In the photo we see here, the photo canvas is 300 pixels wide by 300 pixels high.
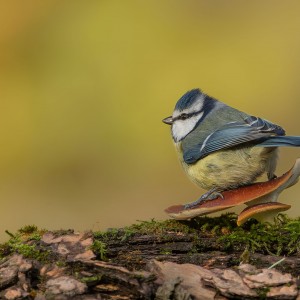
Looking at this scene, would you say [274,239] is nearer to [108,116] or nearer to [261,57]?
[108,116]

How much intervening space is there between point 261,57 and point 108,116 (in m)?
1.41

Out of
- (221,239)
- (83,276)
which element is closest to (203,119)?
(221,239)

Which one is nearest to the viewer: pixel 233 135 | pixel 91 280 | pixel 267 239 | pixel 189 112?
pixel 91 280

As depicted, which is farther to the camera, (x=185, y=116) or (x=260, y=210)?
(x=185, y=116)

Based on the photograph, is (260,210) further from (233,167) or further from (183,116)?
(183,116)

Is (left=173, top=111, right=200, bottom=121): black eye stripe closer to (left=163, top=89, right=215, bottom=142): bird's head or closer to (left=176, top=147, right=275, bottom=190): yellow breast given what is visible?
(left=163, top=89, right=215, bottom=142): bird's head

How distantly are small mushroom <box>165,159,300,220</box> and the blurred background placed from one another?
1983 millimetres

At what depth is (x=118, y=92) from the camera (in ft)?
18.1

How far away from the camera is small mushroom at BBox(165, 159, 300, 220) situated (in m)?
2.48

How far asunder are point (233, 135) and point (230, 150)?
7cm

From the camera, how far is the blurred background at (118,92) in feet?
16.2

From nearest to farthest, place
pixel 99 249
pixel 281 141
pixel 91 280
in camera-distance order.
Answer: pixel 91 280 → pixel 99 249 → pixel 281 141

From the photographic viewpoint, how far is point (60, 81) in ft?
18.4

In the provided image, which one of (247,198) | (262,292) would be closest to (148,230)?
(247,198)
